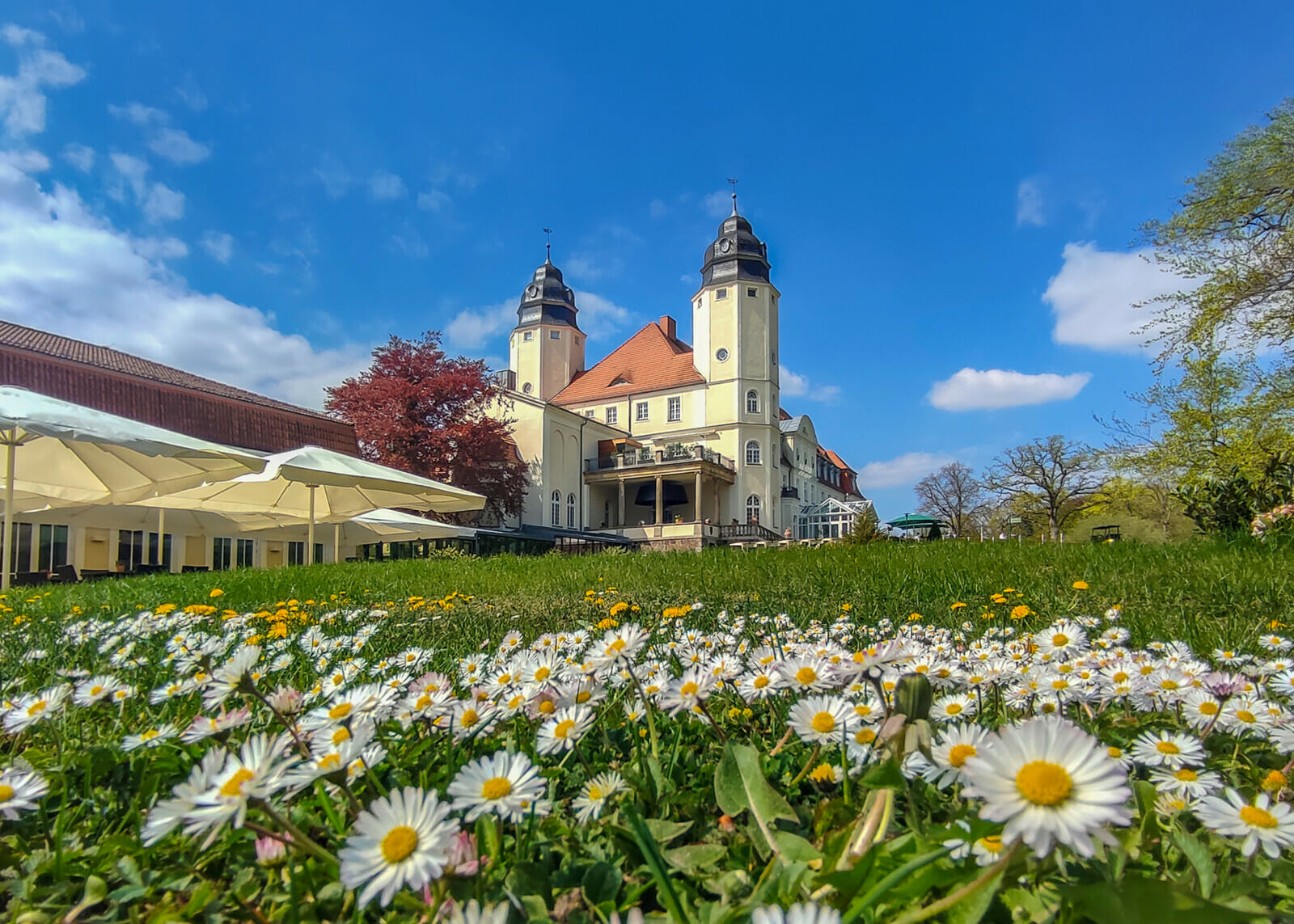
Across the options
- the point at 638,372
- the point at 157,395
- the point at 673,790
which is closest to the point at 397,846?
the point at 673,790

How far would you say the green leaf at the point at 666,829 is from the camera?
0.85m

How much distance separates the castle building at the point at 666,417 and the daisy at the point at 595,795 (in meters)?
30.6

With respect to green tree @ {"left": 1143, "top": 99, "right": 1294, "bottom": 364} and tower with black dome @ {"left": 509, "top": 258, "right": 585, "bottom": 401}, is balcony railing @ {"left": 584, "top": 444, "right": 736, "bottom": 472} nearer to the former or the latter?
tower with black dome @ {"left": 509, "top": 258, "right": 585, "bottom": 401}

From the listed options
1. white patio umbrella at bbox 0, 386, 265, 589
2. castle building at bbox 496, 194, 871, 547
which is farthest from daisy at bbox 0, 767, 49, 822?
castle building at bbox 496, 194, 871, 547

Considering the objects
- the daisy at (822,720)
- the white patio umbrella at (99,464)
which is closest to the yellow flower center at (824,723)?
the daisy at (822,720)

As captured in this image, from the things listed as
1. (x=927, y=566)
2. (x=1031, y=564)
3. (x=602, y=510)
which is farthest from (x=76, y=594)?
(x=602, y=510)

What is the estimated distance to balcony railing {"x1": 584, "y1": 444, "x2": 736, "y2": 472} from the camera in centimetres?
3569

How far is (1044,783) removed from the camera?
20.7 inches

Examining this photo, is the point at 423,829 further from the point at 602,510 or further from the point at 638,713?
the point at 602,510

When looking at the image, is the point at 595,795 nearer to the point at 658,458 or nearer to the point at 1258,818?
the point at 1258,818

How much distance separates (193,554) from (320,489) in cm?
1058

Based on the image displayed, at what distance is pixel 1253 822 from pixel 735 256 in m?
42.0

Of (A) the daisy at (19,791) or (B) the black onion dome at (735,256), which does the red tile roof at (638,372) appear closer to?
(B) the black onion dome at (735,256)

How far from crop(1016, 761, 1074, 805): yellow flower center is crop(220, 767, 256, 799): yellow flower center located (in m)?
0.71
